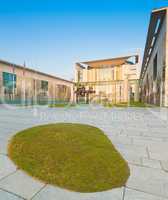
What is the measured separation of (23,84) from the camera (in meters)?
16.4

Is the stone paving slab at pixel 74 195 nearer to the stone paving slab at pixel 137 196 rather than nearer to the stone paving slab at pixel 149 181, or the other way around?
the stone paving slab at pixel 137 196

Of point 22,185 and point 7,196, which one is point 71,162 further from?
point 7,196

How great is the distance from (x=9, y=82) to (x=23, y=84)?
186cm

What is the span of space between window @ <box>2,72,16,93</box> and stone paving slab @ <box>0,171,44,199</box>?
15040mm

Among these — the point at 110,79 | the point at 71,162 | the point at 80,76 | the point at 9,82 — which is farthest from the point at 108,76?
the point at 71,162

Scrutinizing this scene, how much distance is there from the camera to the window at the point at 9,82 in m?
14.3

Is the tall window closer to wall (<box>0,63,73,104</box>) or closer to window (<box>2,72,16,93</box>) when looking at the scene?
wall (<box>0,63,73,104</box>)

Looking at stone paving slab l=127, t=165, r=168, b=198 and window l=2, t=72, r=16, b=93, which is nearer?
stone paving slab l=127, t=165, r=168, b=198

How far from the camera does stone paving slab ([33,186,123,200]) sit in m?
1.22

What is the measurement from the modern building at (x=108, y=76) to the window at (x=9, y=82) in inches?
301

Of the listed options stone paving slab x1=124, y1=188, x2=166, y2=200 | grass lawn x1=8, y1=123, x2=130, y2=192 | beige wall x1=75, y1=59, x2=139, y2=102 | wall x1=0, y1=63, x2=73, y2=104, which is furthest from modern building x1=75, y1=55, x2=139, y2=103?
stone paving slab x1=124, y1=188, x2=166, y2=200

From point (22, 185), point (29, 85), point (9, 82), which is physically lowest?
point (22, 185)

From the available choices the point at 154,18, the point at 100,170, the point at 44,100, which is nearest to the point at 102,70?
the point at 154,18

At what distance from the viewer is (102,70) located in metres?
13.3
